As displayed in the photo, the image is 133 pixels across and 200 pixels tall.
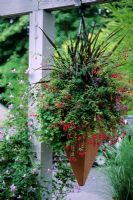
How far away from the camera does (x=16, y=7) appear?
239cm

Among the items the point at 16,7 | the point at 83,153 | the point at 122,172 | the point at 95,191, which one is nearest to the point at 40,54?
the point at 16,7

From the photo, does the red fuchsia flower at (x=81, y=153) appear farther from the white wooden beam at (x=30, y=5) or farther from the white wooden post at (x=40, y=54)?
the white wooden beam at (x=30, y=5)

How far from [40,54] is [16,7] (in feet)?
1.38

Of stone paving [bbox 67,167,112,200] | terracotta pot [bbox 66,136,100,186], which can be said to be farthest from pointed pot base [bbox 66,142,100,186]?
stone paving [bbox 67,167,112,200]

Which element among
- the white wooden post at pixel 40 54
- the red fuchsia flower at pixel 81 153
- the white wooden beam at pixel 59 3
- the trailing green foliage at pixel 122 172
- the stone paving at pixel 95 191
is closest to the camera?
the red fuchsia flower at pixel 81 153

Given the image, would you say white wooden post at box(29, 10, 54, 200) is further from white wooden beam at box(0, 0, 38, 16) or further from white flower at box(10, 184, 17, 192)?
white flower at box(10, 184, 17, 192)

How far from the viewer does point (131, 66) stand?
8.86ft

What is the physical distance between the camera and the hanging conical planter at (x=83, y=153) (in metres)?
1.81

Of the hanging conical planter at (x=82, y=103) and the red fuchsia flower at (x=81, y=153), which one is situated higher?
the hanging conical planter at (x=82, y=103)

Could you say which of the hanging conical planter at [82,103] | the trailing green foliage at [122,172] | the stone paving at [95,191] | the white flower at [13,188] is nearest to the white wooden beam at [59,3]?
the hanging conical planter at [82,103]

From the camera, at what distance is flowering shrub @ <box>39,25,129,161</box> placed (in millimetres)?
1802

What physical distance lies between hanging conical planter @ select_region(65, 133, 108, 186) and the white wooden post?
401mm

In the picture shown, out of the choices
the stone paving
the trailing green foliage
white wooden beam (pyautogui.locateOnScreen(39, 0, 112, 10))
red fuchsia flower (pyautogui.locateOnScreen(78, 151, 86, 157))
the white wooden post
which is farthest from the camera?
the stone paving

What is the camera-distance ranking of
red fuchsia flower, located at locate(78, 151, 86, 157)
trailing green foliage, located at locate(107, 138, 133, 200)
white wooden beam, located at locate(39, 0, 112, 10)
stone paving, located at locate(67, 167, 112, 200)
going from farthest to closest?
stone paving, located at locate(67, 167, 112, 200)
trailing green foliage, located at locate(107, 138, 133, 200)
white wooden beam, located at locate(39, 0, 112, 10)
red fuchsia flower, located at locate(78, 151, 86, 157)
